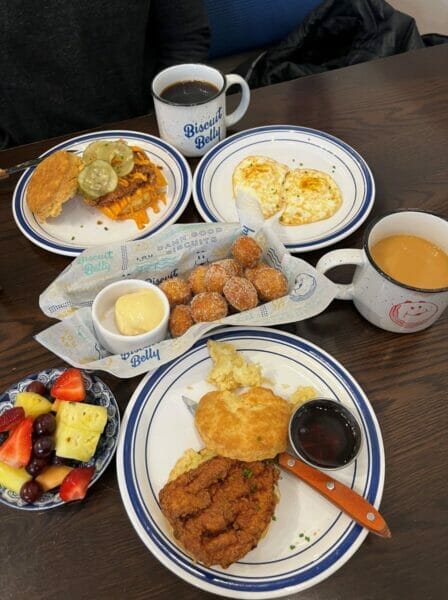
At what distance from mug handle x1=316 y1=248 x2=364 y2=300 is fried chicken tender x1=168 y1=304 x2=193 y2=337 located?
0.37 m

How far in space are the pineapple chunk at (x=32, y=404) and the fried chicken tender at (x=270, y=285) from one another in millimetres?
613

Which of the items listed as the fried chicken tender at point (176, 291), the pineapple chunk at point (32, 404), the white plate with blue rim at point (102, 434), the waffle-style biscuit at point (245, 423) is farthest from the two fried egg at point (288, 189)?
the pineapple chunk at point (32, 404)

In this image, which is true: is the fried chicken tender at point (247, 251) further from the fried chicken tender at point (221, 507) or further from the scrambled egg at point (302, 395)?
the fried chicken tender at point (221, 507)

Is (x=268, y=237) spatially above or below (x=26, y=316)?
above

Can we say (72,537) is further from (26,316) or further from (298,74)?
(298,74)

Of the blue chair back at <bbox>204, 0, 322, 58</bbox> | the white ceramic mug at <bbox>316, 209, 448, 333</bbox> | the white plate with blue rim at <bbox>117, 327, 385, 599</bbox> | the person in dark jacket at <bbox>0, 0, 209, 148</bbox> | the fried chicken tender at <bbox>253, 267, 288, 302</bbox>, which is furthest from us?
the blue chair back at <bbox>204, 0, 322, 58</bbox>

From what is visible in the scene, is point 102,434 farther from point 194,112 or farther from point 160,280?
point 194,112

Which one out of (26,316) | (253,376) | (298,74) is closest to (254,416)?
(253,376)

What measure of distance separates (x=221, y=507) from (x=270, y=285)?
1.90ft

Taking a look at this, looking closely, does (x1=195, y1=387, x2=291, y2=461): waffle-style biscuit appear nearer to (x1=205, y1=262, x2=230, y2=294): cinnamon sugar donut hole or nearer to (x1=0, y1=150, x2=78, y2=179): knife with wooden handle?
(x1=205, y1=262, x2=230, y2=294): cinnamon sugar donut hole

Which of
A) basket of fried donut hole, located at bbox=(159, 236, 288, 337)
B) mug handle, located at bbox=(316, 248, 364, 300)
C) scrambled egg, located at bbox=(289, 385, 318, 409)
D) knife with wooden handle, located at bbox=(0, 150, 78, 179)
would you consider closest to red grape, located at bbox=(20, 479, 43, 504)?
basket of fried donut hole, located at bbox=(159, 236, 288, 337)

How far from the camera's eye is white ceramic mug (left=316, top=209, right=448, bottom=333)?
3.82ft

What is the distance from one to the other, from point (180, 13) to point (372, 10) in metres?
1.04

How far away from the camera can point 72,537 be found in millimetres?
1006
